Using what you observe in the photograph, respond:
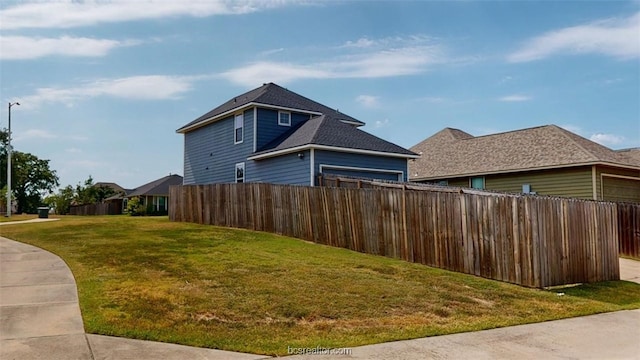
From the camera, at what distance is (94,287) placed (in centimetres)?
825

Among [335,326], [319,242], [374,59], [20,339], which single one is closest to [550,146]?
[374,59]

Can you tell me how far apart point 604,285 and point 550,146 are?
43.7 feet

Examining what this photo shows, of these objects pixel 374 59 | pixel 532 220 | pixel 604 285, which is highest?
pixel 374 59

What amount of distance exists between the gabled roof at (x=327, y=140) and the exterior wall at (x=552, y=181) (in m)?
5.38

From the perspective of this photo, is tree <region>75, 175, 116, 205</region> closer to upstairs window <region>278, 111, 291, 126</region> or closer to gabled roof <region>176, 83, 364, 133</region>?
gabled roof <region>176, 83, 364, 133</region>

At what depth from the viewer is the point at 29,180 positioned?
6406 centimetres

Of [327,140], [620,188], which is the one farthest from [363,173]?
[620,188]

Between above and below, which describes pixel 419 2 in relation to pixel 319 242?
above

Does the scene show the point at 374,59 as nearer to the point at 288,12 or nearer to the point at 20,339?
the point at 288,12

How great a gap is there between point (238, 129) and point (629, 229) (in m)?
16.4

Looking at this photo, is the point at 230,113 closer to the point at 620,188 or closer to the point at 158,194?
the point at 620,188

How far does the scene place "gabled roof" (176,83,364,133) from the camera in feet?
73.9

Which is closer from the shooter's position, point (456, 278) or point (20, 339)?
point (20, 339)

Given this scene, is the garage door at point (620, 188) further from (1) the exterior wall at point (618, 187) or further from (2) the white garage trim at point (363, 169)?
(2) the white garage trim at point (363, 169)
